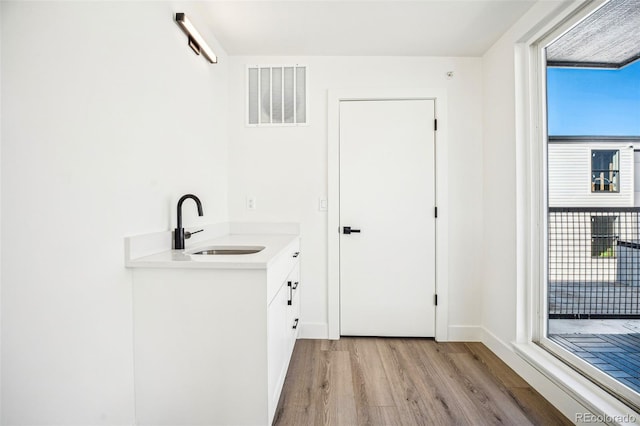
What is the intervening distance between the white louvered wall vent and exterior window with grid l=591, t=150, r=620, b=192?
1.98 m

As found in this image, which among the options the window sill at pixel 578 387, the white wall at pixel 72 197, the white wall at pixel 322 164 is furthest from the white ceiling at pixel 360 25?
the window sill at pixel 578 387

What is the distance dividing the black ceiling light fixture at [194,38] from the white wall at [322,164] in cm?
51

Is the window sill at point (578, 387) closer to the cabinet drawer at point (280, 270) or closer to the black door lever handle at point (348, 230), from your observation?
the black door lever handle at point (348, 230)

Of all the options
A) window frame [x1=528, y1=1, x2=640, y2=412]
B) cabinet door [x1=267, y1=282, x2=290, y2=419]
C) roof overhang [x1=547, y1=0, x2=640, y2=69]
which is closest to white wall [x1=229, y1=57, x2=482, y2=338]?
window frame [x1=528, y1=1, x2=640, y2=412]

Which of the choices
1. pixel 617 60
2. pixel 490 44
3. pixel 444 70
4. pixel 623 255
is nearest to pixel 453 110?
pixel 444 70

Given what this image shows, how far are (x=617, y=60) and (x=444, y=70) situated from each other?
1165 mm

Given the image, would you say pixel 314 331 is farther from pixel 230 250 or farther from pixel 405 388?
pixel 230 250

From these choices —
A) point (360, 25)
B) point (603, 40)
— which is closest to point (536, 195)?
point (603, 40)

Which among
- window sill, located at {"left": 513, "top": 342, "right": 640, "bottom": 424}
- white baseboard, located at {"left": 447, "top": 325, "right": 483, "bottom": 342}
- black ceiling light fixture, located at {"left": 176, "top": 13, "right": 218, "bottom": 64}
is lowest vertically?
white baseboard, located at {"left": 447, "top": 325, "right": 483, "bottom": 342}

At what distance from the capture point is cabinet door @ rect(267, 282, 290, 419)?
1363mm

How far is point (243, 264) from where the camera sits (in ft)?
4.22

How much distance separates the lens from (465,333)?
246 centimetres

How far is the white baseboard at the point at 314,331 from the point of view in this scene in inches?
98.2

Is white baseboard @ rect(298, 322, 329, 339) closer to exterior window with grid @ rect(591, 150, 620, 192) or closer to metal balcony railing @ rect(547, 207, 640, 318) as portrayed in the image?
metal balcony railing @ rect(547, 207, 640, 318)
